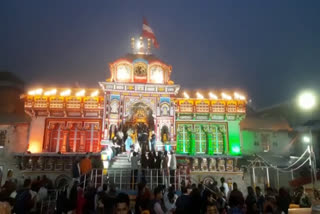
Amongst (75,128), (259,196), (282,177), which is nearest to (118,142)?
(75,128)

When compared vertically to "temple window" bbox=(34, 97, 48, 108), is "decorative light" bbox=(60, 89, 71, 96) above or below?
above

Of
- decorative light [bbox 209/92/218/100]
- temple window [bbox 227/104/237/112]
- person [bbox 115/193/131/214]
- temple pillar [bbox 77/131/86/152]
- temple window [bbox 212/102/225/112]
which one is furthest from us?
decorative light [bbox 209/92/218/100]

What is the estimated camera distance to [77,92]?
84.7 feet

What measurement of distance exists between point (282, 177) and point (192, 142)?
919 cm

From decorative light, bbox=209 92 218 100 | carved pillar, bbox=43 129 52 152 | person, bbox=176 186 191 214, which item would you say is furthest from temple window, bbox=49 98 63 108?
person, bbox=176 186 191 214

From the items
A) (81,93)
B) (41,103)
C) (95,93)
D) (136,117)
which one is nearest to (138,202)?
(136,117)

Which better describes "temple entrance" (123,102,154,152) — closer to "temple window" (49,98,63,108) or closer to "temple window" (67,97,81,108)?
"temple window" (67,97,81,108)

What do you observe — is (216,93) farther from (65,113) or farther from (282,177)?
(65,113)

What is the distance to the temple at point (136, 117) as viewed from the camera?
934 inches

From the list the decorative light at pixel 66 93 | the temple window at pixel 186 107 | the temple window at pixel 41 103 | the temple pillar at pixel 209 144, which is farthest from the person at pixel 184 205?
the temple window at pixel 41 103

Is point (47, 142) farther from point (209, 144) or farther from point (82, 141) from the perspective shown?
point (209, 144)

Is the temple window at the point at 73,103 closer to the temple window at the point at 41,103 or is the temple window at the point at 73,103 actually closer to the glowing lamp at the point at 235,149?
the temple window at the point at 41,103

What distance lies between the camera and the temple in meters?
23.7

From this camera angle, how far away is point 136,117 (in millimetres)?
25078
